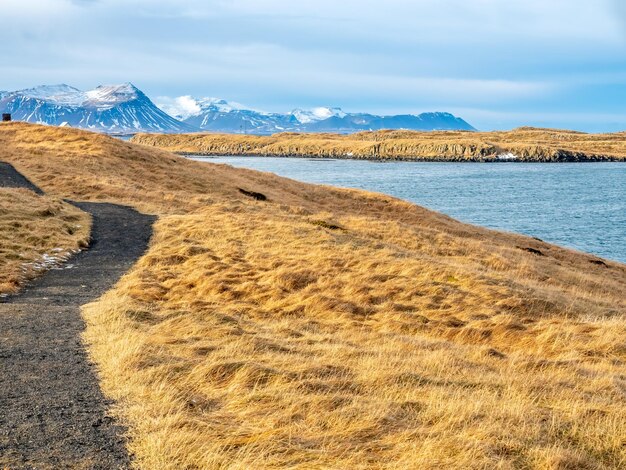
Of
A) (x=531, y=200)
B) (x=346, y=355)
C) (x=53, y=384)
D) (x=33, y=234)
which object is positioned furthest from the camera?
(x=531, y=200)

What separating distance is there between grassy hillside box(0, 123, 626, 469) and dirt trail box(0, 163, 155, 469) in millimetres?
304

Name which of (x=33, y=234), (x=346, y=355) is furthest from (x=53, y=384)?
(x=33, y=234)

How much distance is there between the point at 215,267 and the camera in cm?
1897

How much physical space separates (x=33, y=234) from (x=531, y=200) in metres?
68.3

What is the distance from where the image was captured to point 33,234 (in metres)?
21.4

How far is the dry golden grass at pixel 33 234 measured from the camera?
1730 centimetres

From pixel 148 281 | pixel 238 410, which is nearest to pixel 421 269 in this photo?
pixel 148 281

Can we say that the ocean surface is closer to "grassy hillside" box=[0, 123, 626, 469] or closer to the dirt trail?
"grassy hillside" box=[0, 123, 626, 469]

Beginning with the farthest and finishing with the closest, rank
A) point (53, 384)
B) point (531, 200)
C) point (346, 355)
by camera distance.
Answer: point (531, 200) < point (346, 355) < point (53, 384)

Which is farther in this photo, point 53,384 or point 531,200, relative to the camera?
point 531,200

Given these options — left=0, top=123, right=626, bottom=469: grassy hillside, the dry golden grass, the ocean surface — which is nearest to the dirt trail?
left=0, top=123, right=626, bottom=469: grassy hillside

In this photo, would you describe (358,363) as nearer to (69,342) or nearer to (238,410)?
(238,410)

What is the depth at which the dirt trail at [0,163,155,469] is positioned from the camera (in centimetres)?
634

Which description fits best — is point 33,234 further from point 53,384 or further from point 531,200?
point 531,200
